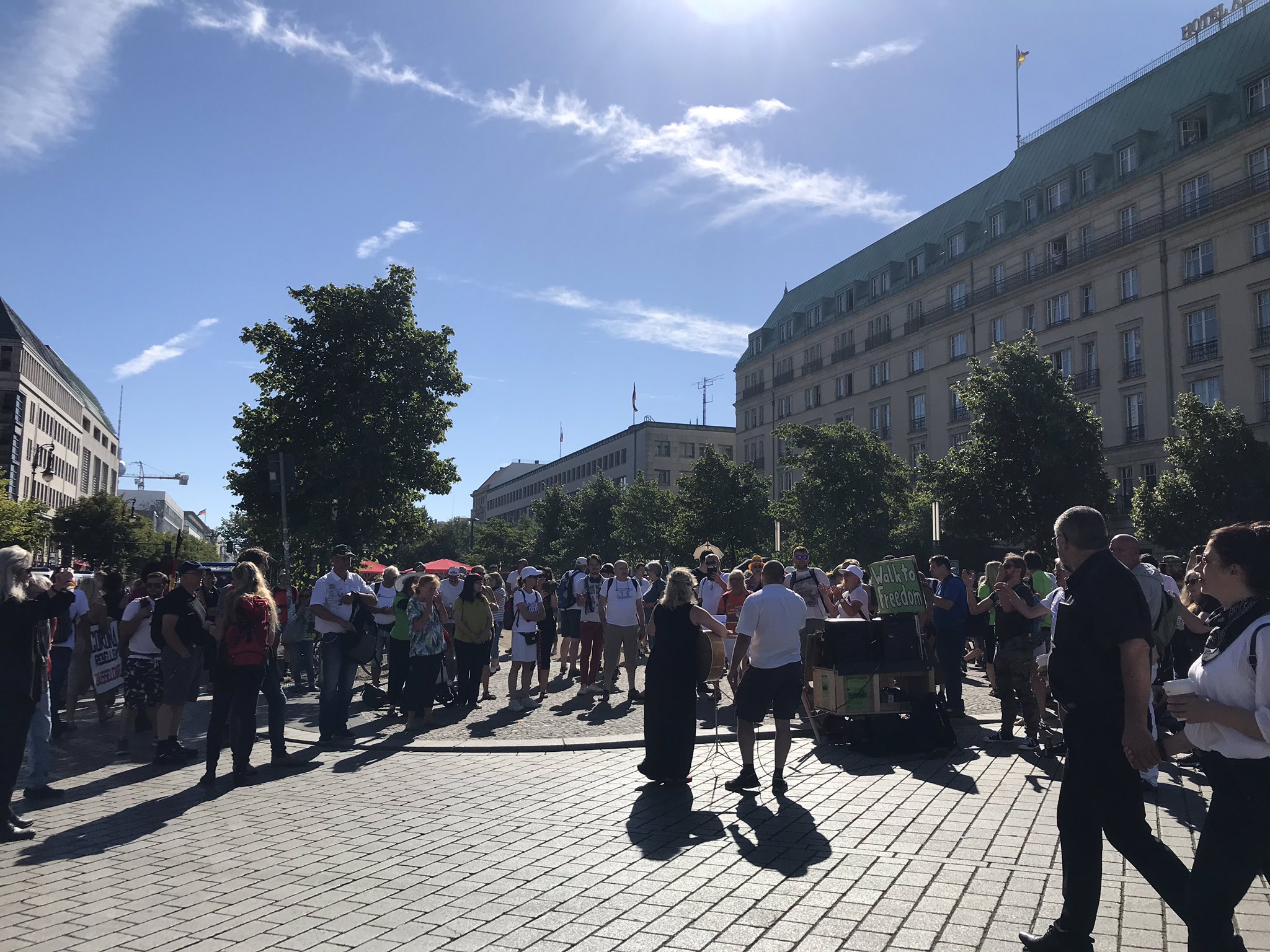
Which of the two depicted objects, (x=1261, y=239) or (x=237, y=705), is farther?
(x=1261, y=239)

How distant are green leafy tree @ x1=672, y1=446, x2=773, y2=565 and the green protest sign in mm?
40404

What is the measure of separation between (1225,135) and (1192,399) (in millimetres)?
13701

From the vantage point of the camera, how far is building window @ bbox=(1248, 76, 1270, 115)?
126 ft

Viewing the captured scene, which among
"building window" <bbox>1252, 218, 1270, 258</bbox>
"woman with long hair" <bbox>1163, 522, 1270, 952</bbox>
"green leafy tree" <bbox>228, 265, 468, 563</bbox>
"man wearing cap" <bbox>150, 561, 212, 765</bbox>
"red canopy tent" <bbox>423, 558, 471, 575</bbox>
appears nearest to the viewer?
"woman with long hair" <bbox>1163, 522, 1270, 952</bbox>

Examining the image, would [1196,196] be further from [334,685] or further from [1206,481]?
[334,685]

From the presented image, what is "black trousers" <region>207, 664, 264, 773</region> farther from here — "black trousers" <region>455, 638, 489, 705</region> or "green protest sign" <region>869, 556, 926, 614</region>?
"green protest sign" <region>869, 556, 926, 614</region>

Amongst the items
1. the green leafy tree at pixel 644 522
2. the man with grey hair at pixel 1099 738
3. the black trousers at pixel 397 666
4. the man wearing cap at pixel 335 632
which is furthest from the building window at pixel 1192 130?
the man with grey hair at pixel 1099 738

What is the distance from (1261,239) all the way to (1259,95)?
20.7ft

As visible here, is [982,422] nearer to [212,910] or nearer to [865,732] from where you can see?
[865,732]

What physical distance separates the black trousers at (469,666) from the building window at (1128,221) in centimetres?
4103

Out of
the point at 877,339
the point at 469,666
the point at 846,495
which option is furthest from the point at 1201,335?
the point at 469,666

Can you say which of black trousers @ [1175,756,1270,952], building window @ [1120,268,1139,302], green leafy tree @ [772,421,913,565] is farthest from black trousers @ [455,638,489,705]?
building window @ [1120,268,1139,302]

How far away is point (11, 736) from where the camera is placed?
22.4ft

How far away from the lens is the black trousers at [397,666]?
1295 centimetres
